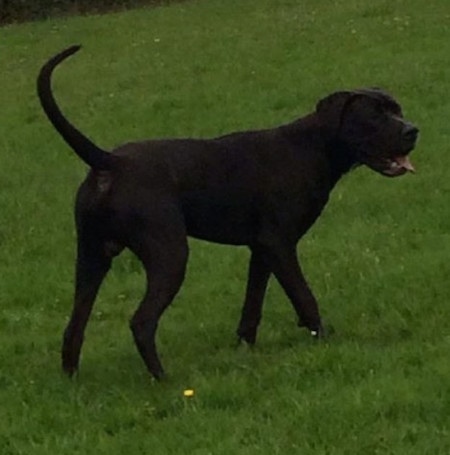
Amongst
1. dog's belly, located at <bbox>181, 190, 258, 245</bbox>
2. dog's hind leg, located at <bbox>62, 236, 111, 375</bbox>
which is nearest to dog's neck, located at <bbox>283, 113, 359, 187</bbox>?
dog's belly, located at <bbox>181, 190, 258, 245</bbox>

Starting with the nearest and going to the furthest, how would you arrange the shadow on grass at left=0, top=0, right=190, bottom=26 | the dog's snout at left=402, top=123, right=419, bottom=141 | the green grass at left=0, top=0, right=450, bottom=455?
1. the green grass at left=0, top=0, right=450, bottom=455
2. the dog's snout at left=402, top=123, right=419, bottom=141
3. the shadow on grass at left=0, top=0, right=190, bottom=26

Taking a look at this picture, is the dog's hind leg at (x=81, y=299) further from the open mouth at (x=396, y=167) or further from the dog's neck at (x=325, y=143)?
the open mouth at (x=396, y=167)

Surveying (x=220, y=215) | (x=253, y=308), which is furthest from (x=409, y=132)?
(x=253, y=308)

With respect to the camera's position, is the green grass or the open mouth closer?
the green grass

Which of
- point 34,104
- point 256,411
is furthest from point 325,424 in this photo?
point 34,104

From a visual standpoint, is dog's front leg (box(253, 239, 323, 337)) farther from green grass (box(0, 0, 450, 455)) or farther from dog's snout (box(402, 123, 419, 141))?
→ dog's snout (box(402, 123, 419, 141))

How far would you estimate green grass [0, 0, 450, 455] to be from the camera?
244 inches

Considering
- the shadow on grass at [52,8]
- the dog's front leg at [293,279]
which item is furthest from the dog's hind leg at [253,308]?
the shadow on grass at [52,8]

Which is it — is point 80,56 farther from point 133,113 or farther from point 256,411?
point 256,411

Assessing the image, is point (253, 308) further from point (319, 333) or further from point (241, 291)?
point (241, 291)

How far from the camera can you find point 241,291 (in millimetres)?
8984

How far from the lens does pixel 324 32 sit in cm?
1877

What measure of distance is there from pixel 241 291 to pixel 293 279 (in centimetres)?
150

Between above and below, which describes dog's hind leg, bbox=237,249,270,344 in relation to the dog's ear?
below
